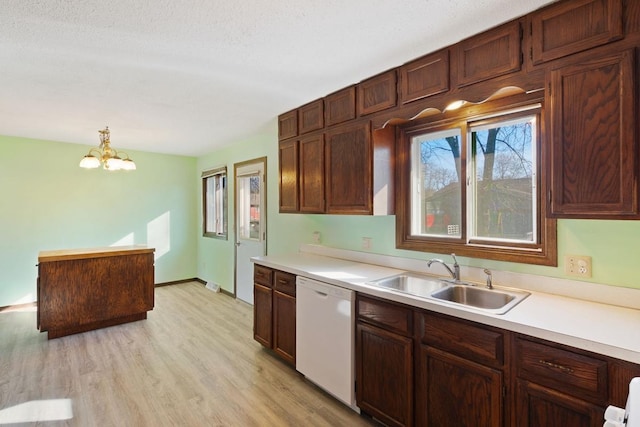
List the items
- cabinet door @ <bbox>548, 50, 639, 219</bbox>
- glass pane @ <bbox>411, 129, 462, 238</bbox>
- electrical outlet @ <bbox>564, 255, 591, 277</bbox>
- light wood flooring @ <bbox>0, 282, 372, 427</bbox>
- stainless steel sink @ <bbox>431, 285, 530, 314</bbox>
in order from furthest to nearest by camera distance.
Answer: glass pane @ <bbox>411, 129, 462, 238</bbox> < light wood flooring @ <bbox>0, 282, 372, 427</bbox> < stainless steel sink @ <bbox>431, 285, 530, 314</bbox> < electrical outlet @ <bbox>564, 255, 591, 277</bbox> < cabinet door @ <bbox>548, 50, 639, 219</bbox>

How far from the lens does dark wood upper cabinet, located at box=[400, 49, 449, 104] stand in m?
1.92

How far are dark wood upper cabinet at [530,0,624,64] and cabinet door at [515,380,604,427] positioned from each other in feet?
5.04

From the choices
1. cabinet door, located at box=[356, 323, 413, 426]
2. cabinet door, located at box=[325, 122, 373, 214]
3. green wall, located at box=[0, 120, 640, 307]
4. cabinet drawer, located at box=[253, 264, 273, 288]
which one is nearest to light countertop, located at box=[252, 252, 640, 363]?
cabinet door, located at box=[356, 323, 413, 426]

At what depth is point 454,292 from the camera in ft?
6.72

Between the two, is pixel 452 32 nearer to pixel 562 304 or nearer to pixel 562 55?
pixel 562 55

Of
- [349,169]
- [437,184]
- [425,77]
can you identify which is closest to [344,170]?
[349,169]

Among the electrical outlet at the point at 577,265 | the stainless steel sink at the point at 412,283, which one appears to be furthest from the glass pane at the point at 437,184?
the electrical outlet at the point at 577,265

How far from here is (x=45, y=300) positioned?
325cm

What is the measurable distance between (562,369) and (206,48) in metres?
2.49

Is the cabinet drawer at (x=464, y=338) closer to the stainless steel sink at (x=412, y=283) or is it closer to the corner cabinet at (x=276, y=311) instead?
the stainless steel sink at (x=412, y=283)

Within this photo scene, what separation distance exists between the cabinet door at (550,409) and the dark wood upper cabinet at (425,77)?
165 centimetres

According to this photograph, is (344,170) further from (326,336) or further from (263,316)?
(263,316)

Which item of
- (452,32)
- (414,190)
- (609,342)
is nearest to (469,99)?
(452,32)

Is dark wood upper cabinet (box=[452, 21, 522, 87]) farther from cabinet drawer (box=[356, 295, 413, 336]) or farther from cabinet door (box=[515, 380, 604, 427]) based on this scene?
cabinet door (box=[515, 380, 604, 427])
